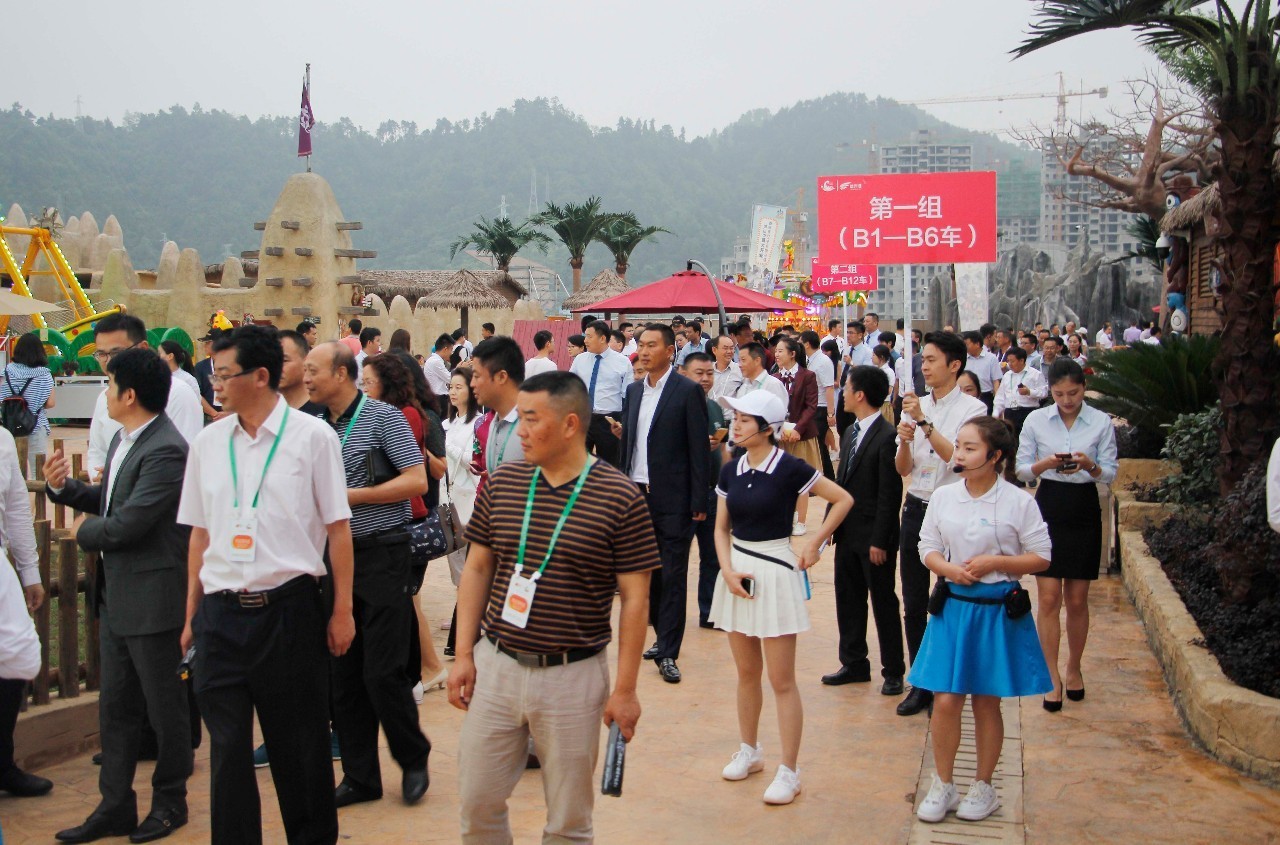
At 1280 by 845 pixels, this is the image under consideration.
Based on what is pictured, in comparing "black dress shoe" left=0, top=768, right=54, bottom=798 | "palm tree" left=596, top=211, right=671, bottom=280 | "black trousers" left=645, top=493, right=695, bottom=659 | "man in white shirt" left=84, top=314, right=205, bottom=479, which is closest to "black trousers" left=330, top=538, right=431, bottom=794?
"man in white shirt" left=84, top=314, right=205, bottom=479

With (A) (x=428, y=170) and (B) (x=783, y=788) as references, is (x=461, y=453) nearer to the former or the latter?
(B) (x=783, y=788)

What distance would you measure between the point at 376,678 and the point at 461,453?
2.34m

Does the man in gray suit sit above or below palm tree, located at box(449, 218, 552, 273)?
below

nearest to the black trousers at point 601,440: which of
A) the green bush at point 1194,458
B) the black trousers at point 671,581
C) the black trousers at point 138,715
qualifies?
the black trousers at point 671,581

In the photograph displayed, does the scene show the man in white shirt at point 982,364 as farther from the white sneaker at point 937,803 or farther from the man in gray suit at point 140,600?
the man in gray suit at point 140,600

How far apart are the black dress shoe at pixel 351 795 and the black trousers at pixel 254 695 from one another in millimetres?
908

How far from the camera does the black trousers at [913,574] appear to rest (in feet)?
20.3

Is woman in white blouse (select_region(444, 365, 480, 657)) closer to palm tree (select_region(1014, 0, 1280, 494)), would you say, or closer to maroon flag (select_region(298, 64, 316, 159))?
palm tree (select_region(1014, 0, 1280, 494))

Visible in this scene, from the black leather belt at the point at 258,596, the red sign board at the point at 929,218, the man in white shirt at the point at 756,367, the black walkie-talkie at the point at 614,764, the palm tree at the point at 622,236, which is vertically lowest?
the black walkie-talkie at the point at 614,764

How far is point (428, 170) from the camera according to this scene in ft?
432

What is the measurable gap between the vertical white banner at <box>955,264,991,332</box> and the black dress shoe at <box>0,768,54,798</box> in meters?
19.4

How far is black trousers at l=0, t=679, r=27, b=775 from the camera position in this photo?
194 inches

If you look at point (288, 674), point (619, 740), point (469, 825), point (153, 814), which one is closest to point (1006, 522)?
point (619, 740)

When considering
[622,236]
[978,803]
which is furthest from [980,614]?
[622,236]
